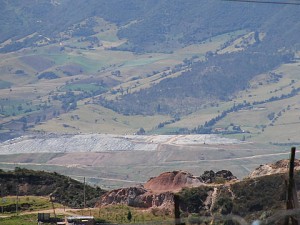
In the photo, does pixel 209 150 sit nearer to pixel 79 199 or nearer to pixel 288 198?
pixel 79 199

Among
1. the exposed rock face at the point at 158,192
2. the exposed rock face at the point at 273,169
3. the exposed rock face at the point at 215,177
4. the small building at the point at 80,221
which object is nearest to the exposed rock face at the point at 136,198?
the exposed rock face at the point at 158,192

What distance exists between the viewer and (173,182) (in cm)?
8625

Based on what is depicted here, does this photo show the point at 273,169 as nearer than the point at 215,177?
Yes

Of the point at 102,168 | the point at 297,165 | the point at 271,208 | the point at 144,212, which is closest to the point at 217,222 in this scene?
the point at 271,208

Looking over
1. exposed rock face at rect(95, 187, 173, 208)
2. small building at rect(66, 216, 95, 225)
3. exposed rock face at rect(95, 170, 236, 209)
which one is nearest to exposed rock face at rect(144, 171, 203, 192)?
exposed rock face at rect(95, 170, 236, 209)

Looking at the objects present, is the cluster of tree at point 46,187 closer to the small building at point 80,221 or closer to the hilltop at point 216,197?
the hilltop at point 216,197

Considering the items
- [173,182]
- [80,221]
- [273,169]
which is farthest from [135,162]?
[80,221]

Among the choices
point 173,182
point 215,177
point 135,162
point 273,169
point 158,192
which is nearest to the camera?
point 158,192

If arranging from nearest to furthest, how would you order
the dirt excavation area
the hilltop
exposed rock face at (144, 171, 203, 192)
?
1. the hilltop
2. exposed rock face at (144, 171, 203, 192)
3. the dirt excavation area

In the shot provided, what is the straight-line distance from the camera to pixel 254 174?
83.4 metres

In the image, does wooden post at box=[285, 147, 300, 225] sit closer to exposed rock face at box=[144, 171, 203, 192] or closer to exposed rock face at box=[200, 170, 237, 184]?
exposed rock face at box=[144, 171, 203, 192]

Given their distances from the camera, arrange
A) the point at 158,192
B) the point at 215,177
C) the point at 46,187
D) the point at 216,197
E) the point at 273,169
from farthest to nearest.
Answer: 1. the point at 215,177
2. the point at 46,187
3. the point at 273,169
4. the point at 158,192
5. the point at 216,197

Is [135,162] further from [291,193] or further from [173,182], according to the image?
[291,193]

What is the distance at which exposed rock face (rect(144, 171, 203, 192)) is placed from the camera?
8400cm
